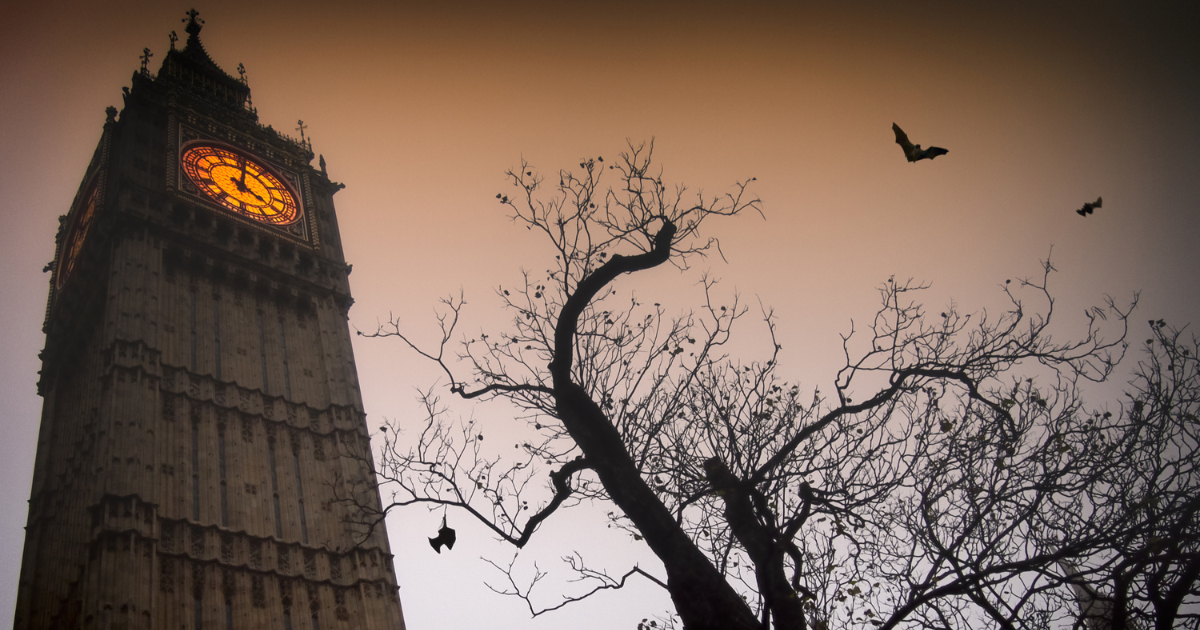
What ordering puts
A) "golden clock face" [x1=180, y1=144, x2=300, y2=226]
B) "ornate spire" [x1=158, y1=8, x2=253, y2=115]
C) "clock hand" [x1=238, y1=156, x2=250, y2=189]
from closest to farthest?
1. "golden clock face" [x1=180, y1=144, x2=300, y2=226]
2. "clock hand" [x1=238, y1=156, x2=250, y2=189]
3. "ornate spire" [x1=158, y1=8, x2=253, y2=115]

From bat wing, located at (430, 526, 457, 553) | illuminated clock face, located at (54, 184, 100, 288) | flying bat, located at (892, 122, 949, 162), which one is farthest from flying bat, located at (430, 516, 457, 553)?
illuminated clock face, located at (54, 184, 100, 288)

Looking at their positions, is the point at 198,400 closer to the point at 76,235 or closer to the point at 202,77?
the point at 76,235

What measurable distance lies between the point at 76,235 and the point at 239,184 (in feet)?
30.4

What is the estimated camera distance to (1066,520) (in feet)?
27.4

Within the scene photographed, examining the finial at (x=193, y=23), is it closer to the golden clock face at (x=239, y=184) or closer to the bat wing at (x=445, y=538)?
the golden clock face at (x=239, y=184)

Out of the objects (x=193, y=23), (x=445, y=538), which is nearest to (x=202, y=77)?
(x=193, y=23)

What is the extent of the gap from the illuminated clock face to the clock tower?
0.60 feet

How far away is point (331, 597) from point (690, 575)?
86.7ft

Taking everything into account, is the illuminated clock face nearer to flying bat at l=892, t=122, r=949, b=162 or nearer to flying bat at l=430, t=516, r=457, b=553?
flying bat at l=430, t=516, r=457, b=553

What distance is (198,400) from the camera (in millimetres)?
32781

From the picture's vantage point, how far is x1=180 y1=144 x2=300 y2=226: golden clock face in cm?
4275

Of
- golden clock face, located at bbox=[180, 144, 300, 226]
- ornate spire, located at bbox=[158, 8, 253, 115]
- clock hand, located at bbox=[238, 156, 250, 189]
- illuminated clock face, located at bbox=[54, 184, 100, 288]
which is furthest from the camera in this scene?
ornate spire, located at bbox=[158, 8, 253, 115]

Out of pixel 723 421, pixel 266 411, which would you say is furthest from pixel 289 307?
pixel 723 421

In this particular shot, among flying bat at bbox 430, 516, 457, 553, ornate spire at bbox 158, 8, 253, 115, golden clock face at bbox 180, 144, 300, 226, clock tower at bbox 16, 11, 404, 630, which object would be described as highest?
ornate spire at bbox 158, 8, 253, 115
